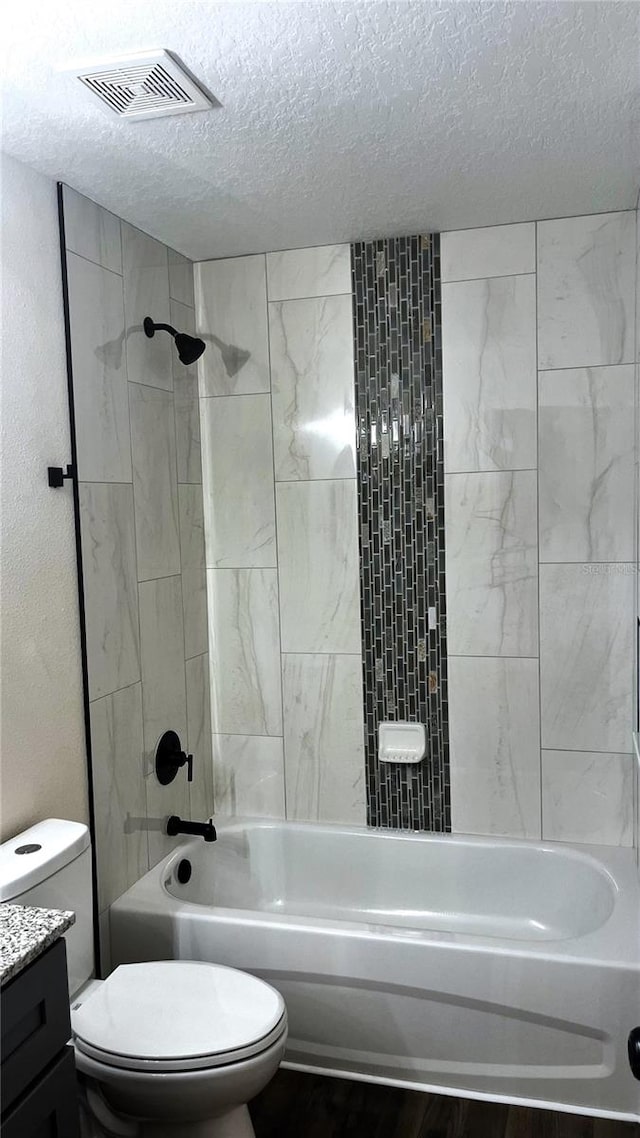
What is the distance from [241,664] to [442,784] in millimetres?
835

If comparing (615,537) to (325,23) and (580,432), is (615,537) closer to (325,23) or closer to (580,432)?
(580,432)

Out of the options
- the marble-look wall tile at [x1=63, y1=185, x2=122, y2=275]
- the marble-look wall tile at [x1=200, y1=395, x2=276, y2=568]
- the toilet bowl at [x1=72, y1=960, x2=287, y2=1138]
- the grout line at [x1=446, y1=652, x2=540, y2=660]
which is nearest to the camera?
the toilet bowl at [x1=72, y1=960, x2=287, y2=1138]

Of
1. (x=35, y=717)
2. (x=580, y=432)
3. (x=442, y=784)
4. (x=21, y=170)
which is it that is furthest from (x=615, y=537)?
(x=21, y=170)

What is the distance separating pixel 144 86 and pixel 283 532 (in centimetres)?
157

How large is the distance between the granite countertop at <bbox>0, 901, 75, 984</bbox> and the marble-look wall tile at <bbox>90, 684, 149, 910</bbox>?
91 centimetres

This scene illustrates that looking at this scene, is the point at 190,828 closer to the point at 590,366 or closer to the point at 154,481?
the point at 154,481

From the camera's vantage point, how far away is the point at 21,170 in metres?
2.13

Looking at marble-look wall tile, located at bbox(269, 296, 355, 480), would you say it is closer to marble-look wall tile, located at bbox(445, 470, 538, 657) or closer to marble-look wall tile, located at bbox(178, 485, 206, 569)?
marble-look wall tile, located at bbox(178, 485, 206, 569)

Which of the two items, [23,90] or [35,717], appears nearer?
[23,90]

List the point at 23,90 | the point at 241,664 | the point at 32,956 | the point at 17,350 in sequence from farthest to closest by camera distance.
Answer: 1. the point at 241,664
2. the point at 17,350
3. the point at 23,90
4. the point at 32,956

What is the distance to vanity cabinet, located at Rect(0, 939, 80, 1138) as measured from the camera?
4.25 feet

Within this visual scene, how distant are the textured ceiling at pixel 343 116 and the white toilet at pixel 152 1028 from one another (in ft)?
5.44

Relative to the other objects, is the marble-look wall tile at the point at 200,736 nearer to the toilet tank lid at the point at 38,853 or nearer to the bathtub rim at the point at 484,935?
the bathtub rim at the point at 484,935

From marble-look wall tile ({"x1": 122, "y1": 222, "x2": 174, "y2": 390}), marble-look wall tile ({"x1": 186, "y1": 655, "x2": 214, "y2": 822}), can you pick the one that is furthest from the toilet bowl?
marble-look wall tile ({"x1": 122, "y1": 222, "x2": 174, "y2": 390})
